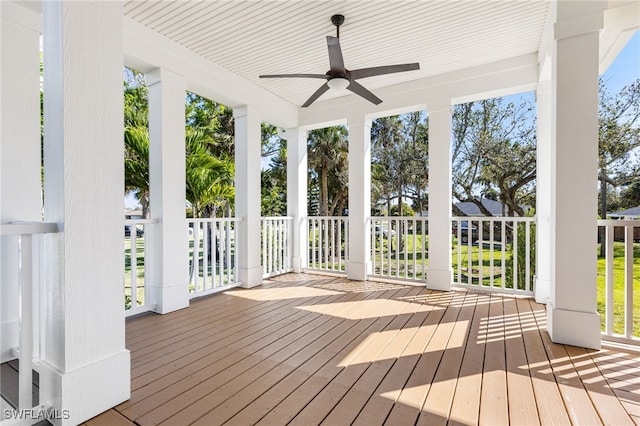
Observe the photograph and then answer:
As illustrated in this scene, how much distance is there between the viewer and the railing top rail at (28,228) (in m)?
1.33

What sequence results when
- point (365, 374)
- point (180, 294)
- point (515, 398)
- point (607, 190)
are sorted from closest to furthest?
point (515, 398), point (365, 374), point (180, 294), point (607, 190)

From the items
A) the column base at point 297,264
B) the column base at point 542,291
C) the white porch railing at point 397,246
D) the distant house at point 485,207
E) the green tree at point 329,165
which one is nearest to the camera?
the column base at point 542,291

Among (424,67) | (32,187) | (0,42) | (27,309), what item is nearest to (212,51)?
(0,42)

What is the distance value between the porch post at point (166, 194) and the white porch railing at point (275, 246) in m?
1.55

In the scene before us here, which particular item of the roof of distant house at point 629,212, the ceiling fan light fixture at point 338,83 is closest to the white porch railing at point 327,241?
the ceiling fan light fixture at point 338,83

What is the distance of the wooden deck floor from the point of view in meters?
1.50

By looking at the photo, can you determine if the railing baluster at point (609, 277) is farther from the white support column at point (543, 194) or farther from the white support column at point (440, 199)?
the white support column at point (440, 199)

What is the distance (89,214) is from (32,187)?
43.1 inches

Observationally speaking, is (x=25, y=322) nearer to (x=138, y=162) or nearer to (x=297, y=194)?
(x=138, y=162)

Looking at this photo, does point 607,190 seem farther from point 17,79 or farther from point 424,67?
point 17,79

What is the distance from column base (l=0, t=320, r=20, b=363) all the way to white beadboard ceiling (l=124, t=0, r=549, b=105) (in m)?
2.56

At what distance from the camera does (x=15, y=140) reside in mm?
2055

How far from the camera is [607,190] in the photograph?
5.09 m

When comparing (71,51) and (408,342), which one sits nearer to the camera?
(71,51)
